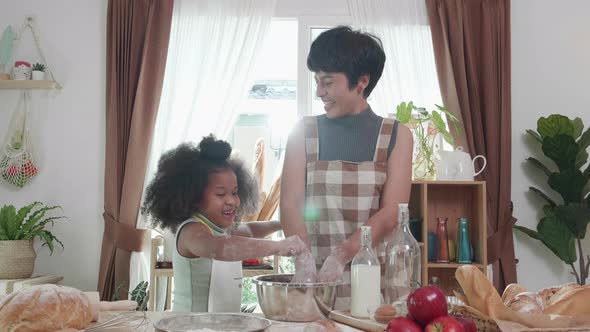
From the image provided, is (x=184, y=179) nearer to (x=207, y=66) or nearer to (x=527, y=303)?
(x=527, y=303)

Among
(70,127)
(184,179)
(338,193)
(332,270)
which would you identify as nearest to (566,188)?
(338,193)

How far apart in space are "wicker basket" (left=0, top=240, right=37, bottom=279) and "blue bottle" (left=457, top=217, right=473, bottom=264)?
235 centimetres

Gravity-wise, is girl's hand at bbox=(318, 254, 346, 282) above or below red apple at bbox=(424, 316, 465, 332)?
above

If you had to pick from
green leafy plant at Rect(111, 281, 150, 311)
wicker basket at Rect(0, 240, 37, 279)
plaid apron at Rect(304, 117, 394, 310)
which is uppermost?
plaid apron at Rect(304, 117, 394, 310)

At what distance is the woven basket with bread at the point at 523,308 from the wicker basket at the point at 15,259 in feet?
9.14

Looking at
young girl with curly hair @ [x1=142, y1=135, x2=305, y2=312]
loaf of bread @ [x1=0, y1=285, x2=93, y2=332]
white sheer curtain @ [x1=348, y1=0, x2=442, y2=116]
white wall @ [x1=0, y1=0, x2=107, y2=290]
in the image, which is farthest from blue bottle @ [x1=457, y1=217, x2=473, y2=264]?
loaf of bread @ [x1=0, y1=285, x2=93, y2=332]

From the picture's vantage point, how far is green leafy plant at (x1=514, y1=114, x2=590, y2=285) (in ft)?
11.3

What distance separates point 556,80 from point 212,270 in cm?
287

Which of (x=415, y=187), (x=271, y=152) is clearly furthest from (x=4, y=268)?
(x=415, y=187)

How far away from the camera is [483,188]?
3.38 meters

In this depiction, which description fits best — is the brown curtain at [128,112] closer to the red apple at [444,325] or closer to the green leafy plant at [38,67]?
the green leafy plant at [38,67]

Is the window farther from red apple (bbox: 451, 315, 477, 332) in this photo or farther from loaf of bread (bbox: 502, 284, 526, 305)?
red apple (bbox: 451, 315, 477, 332)

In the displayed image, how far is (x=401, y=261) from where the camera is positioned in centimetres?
136

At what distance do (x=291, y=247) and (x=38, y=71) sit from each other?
2.74m
